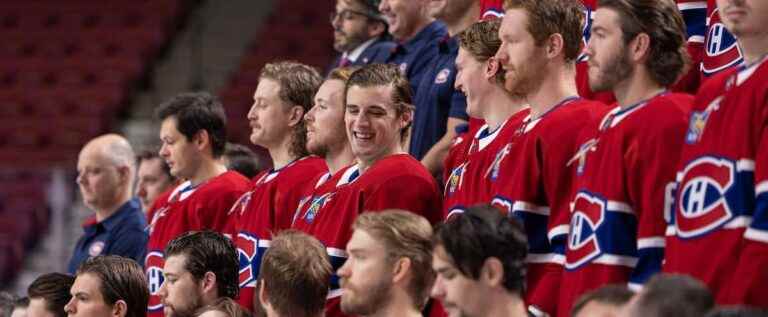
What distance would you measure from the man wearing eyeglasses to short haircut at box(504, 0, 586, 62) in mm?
1899

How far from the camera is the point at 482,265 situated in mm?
3057

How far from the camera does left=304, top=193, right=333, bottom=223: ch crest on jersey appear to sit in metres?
4.25

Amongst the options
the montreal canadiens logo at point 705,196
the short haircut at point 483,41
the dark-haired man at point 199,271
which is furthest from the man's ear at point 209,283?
the montreal canadiens logo at point 705,196

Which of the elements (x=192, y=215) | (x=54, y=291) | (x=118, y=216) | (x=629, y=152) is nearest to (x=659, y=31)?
(x=629, y=152)

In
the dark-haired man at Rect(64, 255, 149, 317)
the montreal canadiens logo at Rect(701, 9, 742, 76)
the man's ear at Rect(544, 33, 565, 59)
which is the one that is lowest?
the dark-haired man at Rect(64, 255, 149, 317)

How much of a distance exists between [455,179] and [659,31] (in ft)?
2.73

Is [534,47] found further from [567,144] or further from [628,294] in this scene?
[628,294]

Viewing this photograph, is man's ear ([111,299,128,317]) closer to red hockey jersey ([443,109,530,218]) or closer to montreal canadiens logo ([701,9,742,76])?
red hockey jersey ([443,109,530,218])

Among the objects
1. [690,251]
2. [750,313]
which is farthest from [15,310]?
[750,313]

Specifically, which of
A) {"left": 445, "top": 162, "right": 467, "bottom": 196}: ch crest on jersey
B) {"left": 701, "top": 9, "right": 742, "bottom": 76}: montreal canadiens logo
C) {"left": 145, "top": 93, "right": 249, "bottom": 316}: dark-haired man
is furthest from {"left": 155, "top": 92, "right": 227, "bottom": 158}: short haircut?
{"left": 701, "top": 9, "right": 742, "bottom": 76}: montreal canadiens logo

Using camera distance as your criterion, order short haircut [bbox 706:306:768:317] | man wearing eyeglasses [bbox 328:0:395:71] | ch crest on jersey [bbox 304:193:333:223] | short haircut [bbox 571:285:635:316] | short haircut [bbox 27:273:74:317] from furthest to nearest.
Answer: man wearing eyeglasses [bbox 328:0:395:71], short haircut [bbox 27:273:74:317], ch crest on jersey [bbox 304:193:333:223], short haircut [bbox 571:285:635:316], short haircut [bbox 706:306:768:317]

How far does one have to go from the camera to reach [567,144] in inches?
138

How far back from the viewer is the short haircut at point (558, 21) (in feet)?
11.9

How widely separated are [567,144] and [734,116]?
565 millimetres
